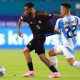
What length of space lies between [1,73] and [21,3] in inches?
676

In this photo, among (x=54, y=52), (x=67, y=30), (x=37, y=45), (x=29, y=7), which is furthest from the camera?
(x=37, y=45)

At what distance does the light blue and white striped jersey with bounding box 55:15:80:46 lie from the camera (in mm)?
11547

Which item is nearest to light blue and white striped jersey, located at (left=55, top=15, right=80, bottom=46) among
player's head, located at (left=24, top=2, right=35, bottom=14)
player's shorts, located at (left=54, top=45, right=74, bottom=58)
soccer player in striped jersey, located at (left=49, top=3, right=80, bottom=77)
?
soccer player in striped jersey, located at (left=49, top=3, right=80, bottom=77)

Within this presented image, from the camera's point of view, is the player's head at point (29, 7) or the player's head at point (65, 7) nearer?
the player's head at point (65, 7)

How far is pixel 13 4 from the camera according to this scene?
95.9 feet

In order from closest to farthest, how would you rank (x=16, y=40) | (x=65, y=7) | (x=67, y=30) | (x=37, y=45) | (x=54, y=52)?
1. (x=65, y=7)
2. (x=67, y=30)
3. (x=54, y=52)
4. (x=37, y=45)
5. (x=16, y=40)

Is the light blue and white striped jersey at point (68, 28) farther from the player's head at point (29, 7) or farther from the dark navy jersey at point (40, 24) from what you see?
the player's head at point (29, 7)

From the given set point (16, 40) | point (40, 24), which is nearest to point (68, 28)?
point (40, 24)

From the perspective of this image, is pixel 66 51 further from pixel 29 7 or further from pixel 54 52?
pixel 29 7

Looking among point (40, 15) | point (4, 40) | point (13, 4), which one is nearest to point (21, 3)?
point (13, 4)

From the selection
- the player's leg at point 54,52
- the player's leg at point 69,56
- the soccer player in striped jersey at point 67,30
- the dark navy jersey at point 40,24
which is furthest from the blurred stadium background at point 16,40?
the dark navy jersey at point 40,24

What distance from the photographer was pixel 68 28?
1158cm

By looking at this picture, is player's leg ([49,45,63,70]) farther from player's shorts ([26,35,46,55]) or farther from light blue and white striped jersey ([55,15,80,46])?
player's shorts ([26,35,46,55])

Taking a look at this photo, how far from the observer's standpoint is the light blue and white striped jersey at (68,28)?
11.5 meters
